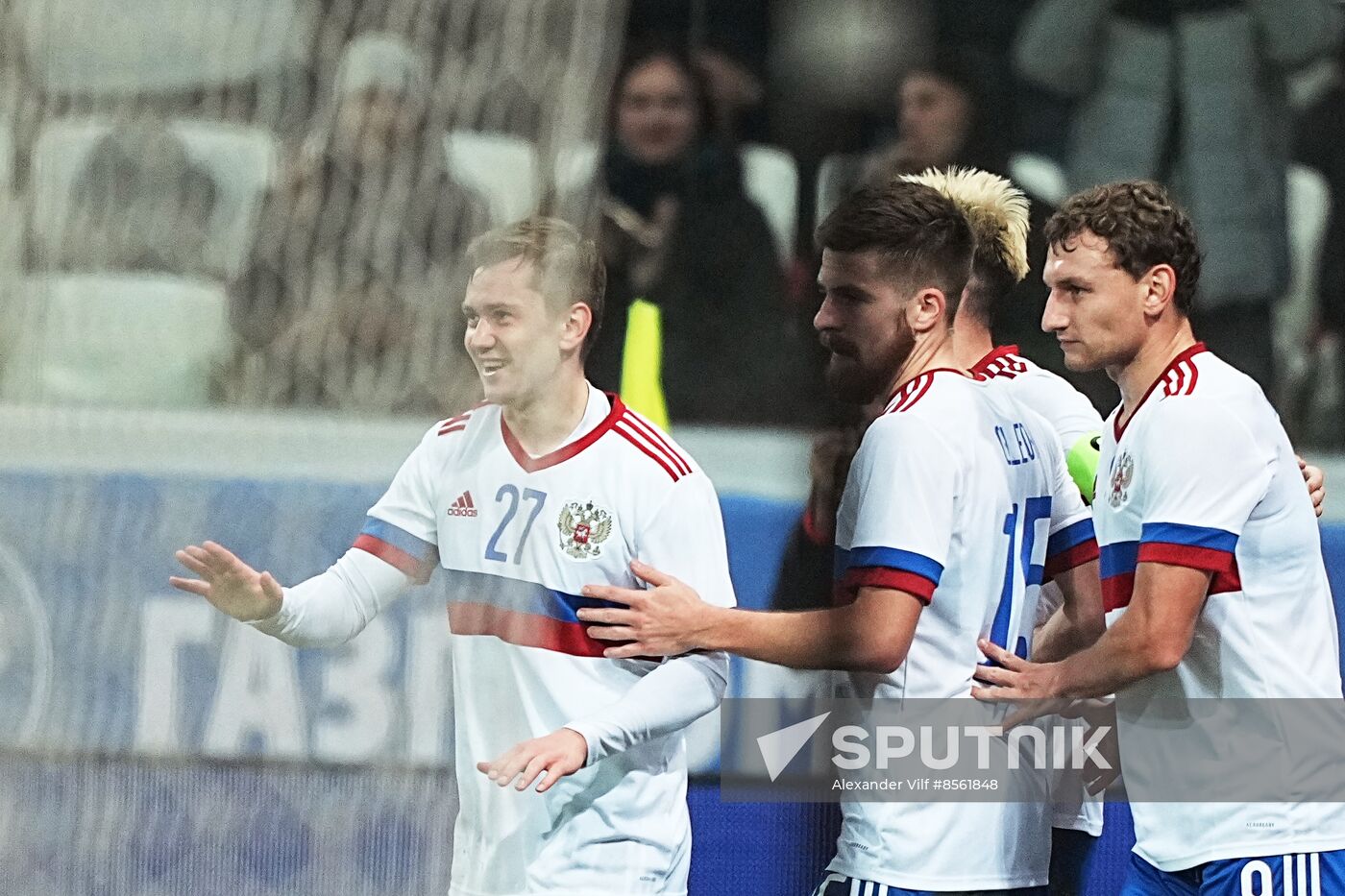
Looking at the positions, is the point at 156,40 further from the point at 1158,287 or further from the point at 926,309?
the point at 1158,287

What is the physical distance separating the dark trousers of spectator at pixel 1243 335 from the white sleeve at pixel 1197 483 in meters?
0.51

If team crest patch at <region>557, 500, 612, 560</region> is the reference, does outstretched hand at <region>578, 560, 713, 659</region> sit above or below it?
below

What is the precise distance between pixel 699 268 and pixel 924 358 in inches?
14.9

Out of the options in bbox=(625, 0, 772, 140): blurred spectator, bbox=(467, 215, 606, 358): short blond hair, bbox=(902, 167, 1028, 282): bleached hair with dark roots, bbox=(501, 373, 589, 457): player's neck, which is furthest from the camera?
bbox=(902, 167, 1028, 282): bleached hair with dark roots

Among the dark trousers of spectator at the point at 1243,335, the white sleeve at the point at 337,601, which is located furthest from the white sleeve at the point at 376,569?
the dark trousers of spectator at the point at 1243,335

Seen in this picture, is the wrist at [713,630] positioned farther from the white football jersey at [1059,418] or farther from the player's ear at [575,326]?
the white football jersey at [1059,418]

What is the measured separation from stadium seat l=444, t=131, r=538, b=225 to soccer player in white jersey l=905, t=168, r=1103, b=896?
80 centimetres

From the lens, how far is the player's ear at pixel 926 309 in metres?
2.17

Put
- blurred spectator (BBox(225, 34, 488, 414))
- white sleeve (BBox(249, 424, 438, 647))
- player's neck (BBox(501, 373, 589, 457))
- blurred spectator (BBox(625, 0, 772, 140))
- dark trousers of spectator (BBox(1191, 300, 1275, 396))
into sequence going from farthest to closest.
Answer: dark trousers of spectator (BBox(1191, 300, 1275, 396)), blurred spectator (BBox(625, 0, 772, 140)), player's neck (BBox(501, 373, 589, 457)), white sleeve (BBox(249, 424, 438, 647)), blurred spectator (BBox(225, 34, 488, 414))

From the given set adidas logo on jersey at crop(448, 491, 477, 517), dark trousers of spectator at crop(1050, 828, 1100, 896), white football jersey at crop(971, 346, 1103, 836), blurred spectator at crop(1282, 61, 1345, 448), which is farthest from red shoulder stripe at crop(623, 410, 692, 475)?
blurred spectator at crop(1282, 61, 1345, 448)

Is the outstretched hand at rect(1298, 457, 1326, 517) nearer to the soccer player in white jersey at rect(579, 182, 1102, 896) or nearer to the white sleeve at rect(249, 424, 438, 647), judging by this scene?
the soccer player in white jersey at rect(579, 182, 1102, 896)

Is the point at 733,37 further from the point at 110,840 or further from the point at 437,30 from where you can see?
the point at 110,840

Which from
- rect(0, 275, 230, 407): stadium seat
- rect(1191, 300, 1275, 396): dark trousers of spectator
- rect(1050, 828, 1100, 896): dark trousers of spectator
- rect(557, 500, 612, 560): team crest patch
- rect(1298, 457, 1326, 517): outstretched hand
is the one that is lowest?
rect(1050, 828, 1100, 896): dark trousers of spectator

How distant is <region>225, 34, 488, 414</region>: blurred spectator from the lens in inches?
66.8
